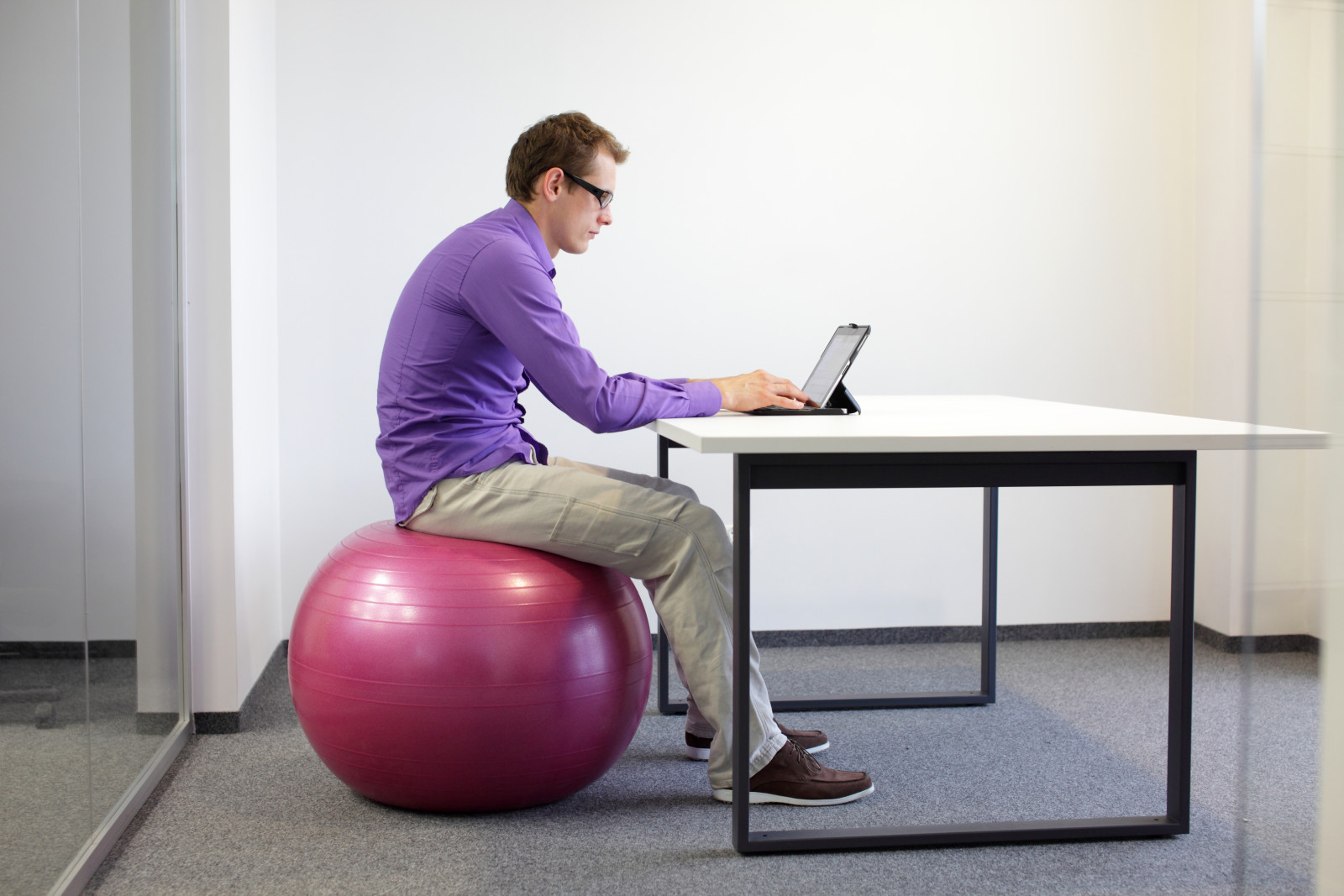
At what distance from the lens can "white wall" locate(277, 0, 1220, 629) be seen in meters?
3.15

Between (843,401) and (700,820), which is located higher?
(843,401)

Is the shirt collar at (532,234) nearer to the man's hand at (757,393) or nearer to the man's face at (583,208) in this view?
the man's face at (583,208)

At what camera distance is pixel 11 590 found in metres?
1.53

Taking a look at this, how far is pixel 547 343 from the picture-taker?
6.70 feet

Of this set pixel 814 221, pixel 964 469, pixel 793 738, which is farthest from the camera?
pixel 814 221

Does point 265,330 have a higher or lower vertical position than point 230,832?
higher

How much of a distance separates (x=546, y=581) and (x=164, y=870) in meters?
0.77

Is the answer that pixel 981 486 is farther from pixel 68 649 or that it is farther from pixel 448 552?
pixel 68 649

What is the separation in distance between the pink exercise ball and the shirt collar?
0.56 metres

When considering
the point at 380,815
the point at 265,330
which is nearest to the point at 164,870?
the point at 380,815

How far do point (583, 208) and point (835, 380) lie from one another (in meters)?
0.60

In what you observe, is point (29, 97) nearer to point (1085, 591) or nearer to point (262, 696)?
point (262, 696)

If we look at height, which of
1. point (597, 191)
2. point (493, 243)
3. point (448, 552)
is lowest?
point (448, 552)

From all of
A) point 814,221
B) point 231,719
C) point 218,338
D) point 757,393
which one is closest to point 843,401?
point 757,393
